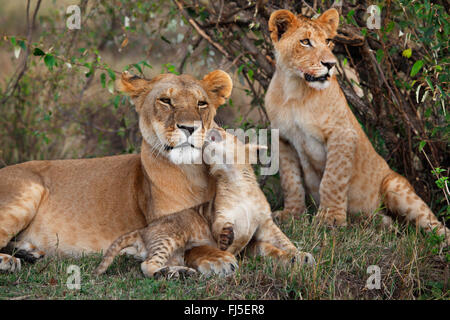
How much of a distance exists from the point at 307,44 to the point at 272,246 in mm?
1530

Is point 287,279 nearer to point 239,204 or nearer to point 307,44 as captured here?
point 239,204

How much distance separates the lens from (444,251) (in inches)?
157

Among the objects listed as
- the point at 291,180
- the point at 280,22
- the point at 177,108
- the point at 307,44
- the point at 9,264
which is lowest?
the point at 9,264

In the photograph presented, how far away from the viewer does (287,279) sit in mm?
3240

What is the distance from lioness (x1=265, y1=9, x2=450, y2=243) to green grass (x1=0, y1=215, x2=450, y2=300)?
0.61m

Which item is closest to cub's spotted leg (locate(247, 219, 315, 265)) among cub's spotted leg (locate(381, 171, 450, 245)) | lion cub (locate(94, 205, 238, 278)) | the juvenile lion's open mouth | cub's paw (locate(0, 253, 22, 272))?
lion cub (locate(94, 205, 238, 278))

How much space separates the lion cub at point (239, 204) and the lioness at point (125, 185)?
0.46 feet

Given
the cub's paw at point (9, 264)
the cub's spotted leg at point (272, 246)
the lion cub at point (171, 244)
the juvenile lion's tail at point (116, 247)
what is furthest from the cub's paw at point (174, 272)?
the cub's paw at point (9, 264)

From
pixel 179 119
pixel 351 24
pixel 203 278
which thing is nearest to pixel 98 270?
pixel 203 278

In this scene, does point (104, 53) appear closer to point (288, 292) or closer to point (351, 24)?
point (351, 24)

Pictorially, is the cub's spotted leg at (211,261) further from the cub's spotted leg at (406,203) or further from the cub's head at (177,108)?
the cub's spotted leg at (406,203)

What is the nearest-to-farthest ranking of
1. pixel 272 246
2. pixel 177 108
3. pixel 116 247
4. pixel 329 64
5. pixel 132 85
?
pixel 116 247 < pixel 177 108 < pixel 272 246 < pixel 132 85 < pixel 329 64

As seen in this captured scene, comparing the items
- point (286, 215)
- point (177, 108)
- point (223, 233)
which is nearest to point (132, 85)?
point (177, 108)
